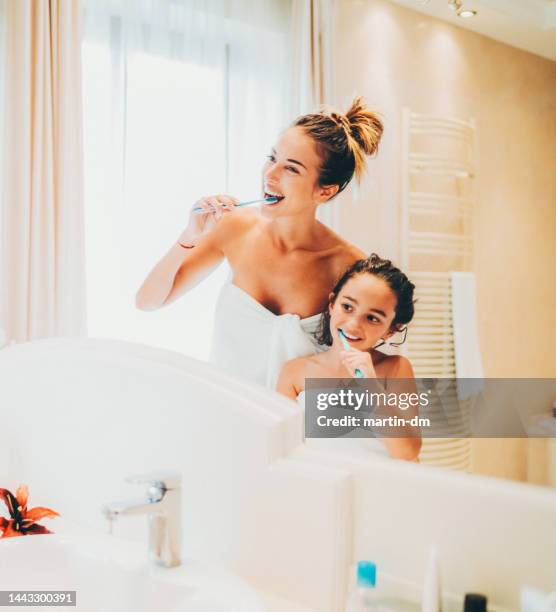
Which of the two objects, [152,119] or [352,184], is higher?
[152,119]

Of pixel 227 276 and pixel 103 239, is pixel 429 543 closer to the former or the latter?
pixel 227 276

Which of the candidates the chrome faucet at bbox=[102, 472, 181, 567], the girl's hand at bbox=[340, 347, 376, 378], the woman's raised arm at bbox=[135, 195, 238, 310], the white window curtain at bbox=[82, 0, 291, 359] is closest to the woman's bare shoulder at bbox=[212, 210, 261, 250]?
the woman's raised arm at bbox=[135, 195, 238, 310]

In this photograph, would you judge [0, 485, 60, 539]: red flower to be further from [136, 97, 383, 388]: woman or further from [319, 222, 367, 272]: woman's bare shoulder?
[319, 222, 367, 272]: woman's bare shoulder

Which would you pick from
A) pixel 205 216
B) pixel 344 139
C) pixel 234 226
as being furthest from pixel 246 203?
pixel 344 139

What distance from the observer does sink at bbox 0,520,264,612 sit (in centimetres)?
99

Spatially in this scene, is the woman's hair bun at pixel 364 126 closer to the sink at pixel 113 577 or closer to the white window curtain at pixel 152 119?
the white window curtain at pixel 152 119

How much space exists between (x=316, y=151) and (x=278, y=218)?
7.1 inches

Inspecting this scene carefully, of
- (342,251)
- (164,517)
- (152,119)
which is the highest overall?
(152,119)

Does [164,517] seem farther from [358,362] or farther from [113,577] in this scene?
[358,362]

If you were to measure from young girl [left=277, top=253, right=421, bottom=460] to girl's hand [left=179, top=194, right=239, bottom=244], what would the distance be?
→ 0.49m

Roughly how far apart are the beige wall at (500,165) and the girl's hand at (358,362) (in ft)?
0.63

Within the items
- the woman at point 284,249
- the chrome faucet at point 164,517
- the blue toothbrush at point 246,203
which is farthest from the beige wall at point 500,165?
the chrome faucet at point 164,517

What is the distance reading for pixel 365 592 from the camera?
2.86 ft

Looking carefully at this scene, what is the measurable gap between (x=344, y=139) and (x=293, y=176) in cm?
17
